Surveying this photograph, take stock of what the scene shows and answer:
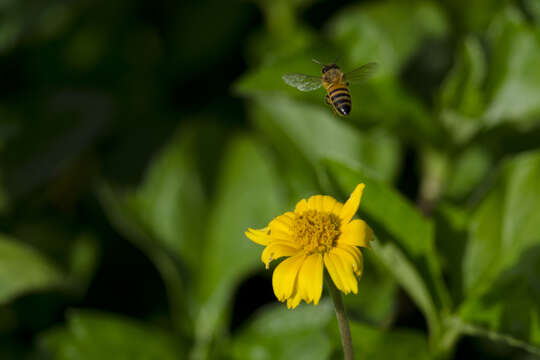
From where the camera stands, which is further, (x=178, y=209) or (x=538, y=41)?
(x=178, y=209)

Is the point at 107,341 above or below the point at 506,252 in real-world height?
below

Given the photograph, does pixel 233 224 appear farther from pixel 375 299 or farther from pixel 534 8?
pixel 534 8

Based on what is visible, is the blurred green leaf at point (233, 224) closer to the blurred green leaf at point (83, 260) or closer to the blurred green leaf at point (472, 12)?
the blurred green leaf at point (83, 260)

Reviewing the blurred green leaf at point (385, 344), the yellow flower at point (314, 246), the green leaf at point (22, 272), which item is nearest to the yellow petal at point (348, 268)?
the yellow flower at point (314, 246)

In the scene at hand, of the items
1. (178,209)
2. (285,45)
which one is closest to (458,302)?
(178,209)

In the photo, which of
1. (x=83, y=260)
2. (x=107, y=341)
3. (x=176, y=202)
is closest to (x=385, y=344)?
(x=107, y=341)

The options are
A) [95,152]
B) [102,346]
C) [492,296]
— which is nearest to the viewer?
[492,296]

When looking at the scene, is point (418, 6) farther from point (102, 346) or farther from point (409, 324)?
point (102, 346)
